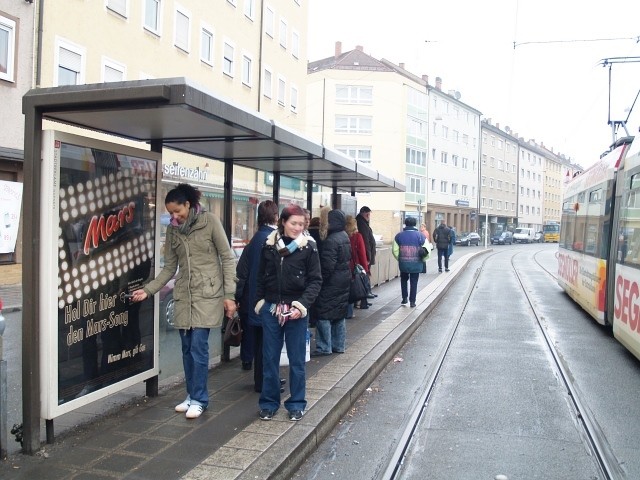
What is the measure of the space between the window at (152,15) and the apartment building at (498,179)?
59.6m

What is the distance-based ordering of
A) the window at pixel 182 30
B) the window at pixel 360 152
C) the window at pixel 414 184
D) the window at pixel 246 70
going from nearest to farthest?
the window at pixel 182 30
the window at pixel 246 70
the window at pixel 360 152
the window at pixel 414 184

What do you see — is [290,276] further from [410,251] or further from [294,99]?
[294,99]

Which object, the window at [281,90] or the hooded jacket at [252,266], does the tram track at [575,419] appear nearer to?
the hooded jacket at [252,266]

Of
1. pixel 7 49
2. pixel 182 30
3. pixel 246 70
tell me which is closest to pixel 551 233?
pixel 246 70

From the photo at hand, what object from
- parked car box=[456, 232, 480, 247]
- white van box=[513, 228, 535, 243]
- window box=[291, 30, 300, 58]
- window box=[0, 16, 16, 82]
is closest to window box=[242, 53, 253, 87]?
window box=[291, 30, 300, 58]

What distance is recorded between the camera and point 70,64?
733 inches

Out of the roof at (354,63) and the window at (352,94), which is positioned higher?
the roof at (354,63)

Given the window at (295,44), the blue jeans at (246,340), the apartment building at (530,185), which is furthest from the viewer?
the apartment building at (530,185)

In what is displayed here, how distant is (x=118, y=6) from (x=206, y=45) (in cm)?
636

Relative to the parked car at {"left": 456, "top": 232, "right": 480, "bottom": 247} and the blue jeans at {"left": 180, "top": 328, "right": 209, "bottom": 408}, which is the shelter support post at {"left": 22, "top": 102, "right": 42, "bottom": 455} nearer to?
the blue jeans at {"left": 180, "top": 328, "right": 209, "bottom": 408}

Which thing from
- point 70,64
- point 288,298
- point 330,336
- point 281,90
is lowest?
point 330,336

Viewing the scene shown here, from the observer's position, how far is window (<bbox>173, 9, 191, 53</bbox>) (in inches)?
952

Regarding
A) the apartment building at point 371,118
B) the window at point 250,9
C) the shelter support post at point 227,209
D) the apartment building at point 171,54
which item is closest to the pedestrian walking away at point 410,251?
the apartment building at point 171,54

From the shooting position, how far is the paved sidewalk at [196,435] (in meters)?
3.90
